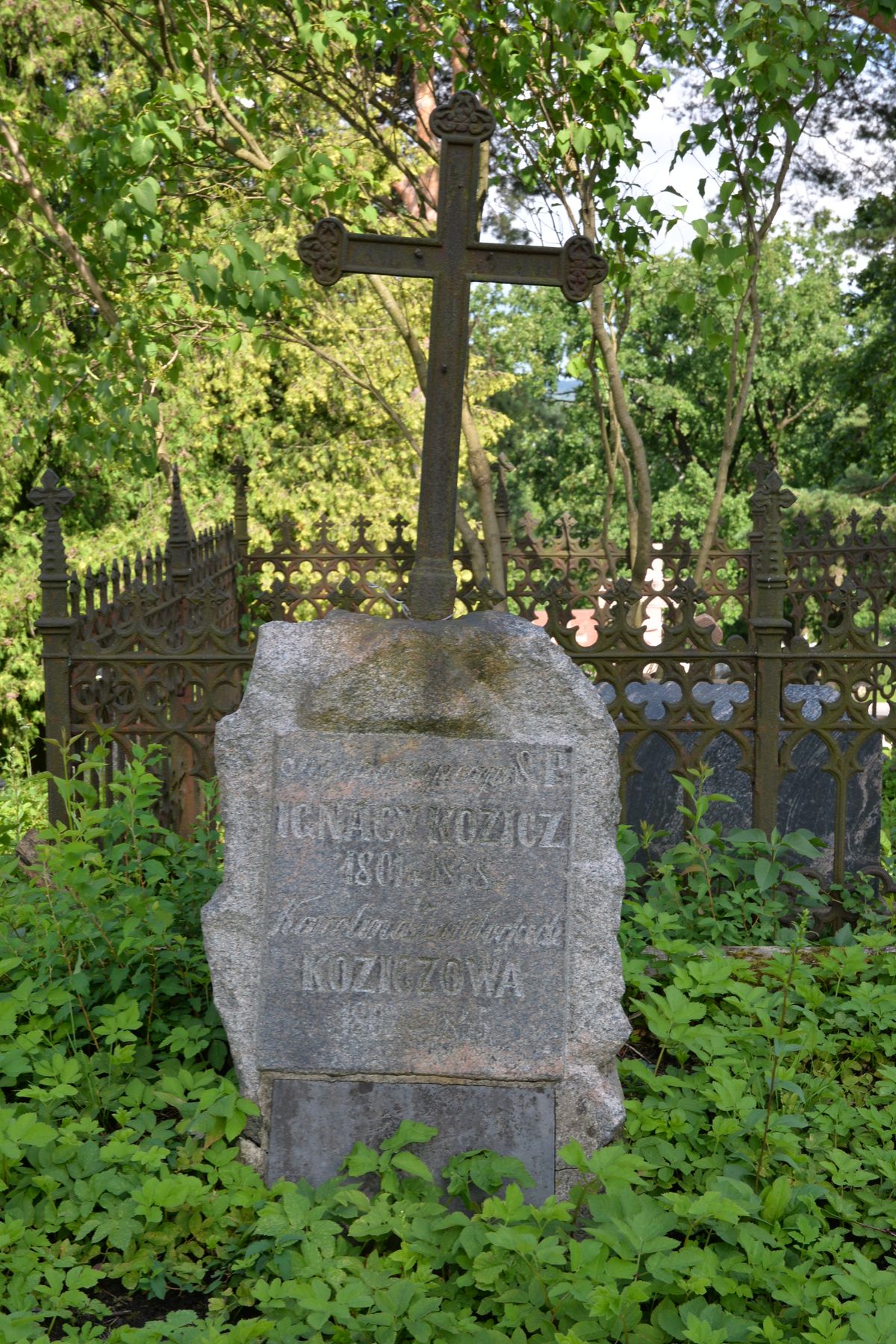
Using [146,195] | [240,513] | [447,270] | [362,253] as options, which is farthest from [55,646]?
[240,513]

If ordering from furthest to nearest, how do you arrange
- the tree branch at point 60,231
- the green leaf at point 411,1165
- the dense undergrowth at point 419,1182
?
the tree branch at point 60,231, the green leaf at point 411,1165, the dense undergrowth at point 419,1182

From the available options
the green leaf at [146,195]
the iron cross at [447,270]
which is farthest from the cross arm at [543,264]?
the green leaf at [146,195]

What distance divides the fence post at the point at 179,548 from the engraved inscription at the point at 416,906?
3.86 metres

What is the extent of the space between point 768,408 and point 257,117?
929 inches

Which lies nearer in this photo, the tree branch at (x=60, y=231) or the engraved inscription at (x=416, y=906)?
the engraved inscription at (x=416, y=906)

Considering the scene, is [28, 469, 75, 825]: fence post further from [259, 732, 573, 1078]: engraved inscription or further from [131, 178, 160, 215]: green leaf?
[259, 732, 573, 1078]: engraved inscription

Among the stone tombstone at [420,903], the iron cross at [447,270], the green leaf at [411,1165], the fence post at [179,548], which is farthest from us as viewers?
the fence post at [179,548]

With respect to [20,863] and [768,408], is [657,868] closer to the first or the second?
[20,863]

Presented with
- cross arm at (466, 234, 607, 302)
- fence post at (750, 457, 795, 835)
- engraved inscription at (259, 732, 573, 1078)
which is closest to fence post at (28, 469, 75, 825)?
engraved inscription at (259, 732, 573, 1078)

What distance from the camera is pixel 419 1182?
10.1ft

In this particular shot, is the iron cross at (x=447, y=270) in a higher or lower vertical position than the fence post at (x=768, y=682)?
higher

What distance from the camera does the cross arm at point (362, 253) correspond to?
3623 mm

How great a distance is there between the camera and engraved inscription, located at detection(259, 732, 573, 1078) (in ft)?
10.5

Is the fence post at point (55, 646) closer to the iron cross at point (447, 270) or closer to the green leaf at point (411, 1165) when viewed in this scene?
the iron cross at point (447, 270)
